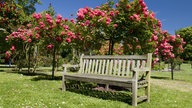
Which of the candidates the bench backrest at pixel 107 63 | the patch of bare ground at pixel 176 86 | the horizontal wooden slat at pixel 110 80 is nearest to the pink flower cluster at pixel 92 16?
the bench backrest at pixel 107 63

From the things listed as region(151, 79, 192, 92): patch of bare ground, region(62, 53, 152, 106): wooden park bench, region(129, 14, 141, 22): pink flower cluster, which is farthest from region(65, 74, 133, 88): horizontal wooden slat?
region(151, 79, 192, 92): patch of bare ground

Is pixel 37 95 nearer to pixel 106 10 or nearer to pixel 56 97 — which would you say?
pixel 56 97

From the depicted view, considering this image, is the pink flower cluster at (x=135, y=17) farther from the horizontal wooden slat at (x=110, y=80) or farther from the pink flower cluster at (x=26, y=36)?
the pink flower cluster at (x=26, y=36)

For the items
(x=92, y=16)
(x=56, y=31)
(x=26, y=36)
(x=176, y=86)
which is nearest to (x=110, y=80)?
(x=92, y=16)

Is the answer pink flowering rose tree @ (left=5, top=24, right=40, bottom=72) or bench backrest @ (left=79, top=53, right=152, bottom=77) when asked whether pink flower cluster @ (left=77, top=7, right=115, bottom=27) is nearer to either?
bench backrest @ (left=79, top=53, right=152, bottom=77)

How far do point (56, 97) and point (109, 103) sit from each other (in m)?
1.80

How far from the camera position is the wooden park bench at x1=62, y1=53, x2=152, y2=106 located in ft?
25.3

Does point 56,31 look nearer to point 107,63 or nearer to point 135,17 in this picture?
point 135,17

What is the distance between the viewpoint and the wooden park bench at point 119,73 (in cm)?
772

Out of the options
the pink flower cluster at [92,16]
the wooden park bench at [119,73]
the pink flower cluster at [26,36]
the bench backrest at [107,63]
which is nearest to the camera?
the wooden park bench at [119,73]

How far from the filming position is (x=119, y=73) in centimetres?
925

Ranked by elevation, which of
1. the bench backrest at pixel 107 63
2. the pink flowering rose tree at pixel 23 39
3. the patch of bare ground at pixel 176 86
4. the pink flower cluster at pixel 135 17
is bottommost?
the patch of bare ground at pixel 176 86

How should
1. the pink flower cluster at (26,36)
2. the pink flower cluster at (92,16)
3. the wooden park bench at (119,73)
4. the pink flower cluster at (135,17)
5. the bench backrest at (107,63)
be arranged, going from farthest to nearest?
1. the pink flower cluster at (26,36)
2. the pink flower cluster at (92,16)
3. the pink flower cluster at (135,17)
4. the bench backrest at (107,63)
5. the wooden park bench at (119,73)

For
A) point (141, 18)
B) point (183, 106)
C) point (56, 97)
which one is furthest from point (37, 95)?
point (141, 18)
